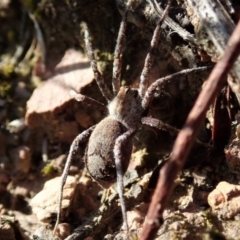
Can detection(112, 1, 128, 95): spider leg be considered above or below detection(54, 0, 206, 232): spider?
above

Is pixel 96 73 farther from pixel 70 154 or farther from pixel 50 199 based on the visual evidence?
pixel 50 199

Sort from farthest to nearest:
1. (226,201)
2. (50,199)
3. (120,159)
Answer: (50,199)
(120,159)
(226,201)

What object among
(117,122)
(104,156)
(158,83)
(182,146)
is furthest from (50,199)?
(182,146)

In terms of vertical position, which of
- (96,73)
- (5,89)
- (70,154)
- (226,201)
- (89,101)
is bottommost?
(226,201)

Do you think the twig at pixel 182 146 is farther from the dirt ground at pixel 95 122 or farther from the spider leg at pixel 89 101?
the spider leg at pixel 89 101

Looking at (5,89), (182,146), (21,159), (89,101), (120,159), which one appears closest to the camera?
(182,146)

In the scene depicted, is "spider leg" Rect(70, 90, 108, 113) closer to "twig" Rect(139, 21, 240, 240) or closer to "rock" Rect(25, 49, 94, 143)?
"rock" Rect(25, 49, 94, 143)

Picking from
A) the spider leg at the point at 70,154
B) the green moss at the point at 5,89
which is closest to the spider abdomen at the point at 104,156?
the spider leg at the point at 70,154

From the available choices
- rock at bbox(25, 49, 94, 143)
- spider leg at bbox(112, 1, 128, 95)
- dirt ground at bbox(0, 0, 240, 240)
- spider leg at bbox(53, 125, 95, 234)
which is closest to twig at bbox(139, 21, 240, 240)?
dirt ground at bbox(0, 0, 240, 240)

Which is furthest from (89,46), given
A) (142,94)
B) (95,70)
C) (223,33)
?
(223,33)
